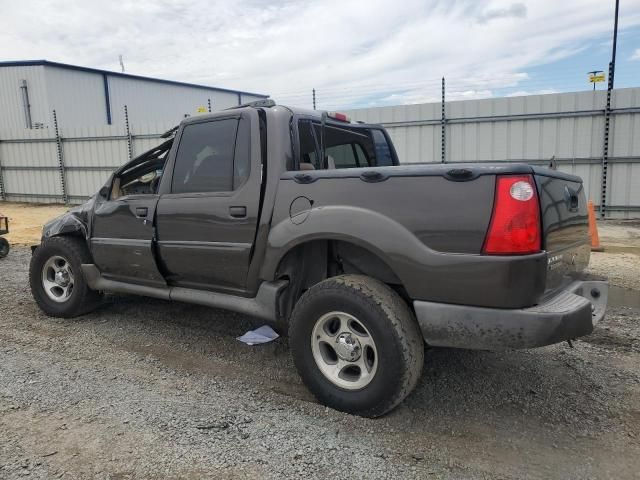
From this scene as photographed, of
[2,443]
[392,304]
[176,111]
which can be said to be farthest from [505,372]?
[176,111]

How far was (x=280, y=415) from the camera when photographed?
3.03 metres

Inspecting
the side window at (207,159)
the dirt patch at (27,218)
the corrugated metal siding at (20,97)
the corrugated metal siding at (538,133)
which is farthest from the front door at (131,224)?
the corrugated metal siding at (20,97)

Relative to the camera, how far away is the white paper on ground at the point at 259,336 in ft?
14.1

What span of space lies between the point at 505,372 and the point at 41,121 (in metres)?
24.7

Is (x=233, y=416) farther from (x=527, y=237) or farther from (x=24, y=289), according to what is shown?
(x=24, y=289)

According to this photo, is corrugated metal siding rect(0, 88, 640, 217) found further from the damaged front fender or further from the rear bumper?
the rear bumper

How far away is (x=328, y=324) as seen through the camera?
10.3 ft

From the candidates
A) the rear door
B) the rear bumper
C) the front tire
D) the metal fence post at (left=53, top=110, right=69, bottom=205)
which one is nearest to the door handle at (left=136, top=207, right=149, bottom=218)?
the rear door

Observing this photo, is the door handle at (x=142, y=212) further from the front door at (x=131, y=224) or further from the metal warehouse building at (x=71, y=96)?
the metal warehouse building at (x=71, y=96)

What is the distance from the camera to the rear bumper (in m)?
2.52

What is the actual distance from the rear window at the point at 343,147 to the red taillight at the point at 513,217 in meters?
1.44

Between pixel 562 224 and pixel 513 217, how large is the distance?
582 mm

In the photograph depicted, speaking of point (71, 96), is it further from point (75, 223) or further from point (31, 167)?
point (75, 223)

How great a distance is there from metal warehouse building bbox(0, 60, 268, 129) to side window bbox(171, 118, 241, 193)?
1720 centimetres
